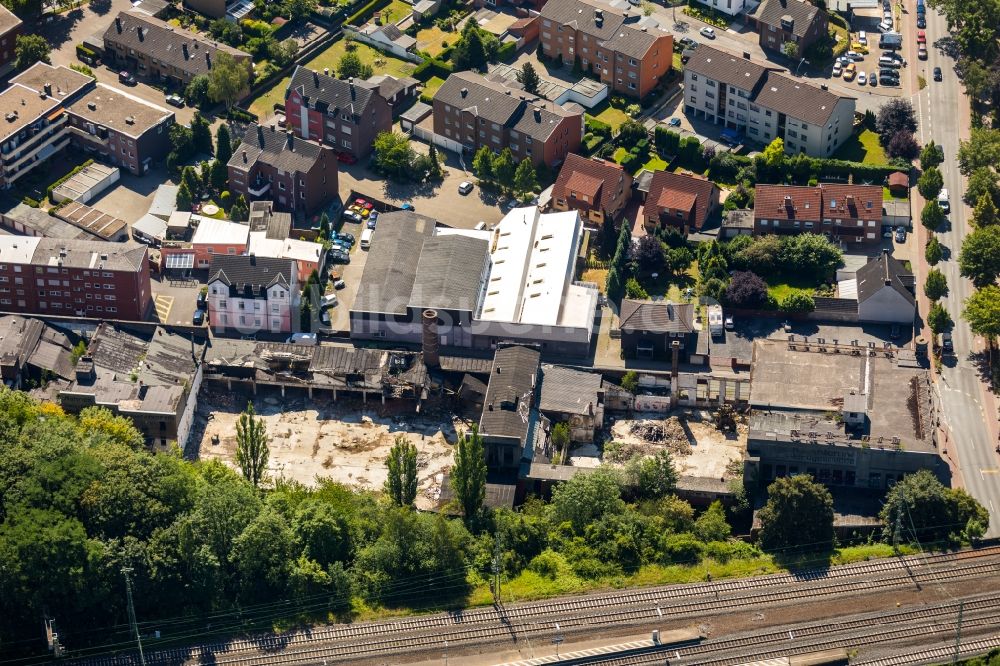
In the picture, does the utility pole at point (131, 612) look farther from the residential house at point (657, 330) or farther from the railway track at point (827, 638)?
the residential house at point (657, 330)

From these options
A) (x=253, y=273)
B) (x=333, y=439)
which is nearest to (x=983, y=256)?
(x=333, y=439)

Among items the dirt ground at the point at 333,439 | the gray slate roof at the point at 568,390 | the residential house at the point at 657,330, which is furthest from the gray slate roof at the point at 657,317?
the dirt ground at the point at 333,439

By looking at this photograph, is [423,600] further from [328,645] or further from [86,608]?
[86,608]

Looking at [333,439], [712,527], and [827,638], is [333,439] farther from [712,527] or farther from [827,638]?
[827,638]

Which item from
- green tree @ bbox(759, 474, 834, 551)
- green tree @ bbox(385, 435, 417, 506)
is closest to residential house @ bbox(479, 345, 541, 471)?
green tree @ bbox(385, 435, 417, 506)

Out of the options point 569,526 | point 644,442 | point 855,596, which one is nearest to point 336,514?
point 569,526

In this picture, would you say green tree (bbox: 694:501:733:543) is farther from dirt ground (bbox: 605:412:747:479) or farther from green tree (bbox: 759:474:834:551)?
dirt ground (bbox: 605:412:747:479)
